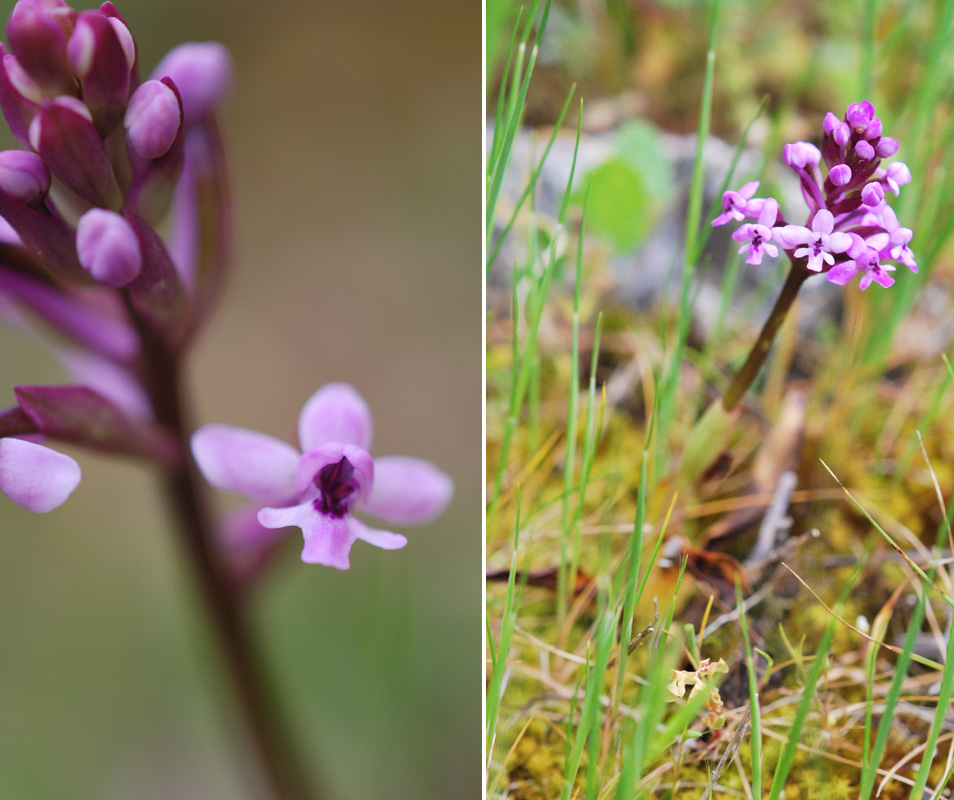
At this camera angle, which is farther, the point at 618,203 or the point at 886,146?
the point at 618,203

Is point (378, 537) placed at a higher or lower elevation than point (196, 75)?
lower

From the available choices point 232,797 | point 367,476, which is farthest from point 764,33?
point 232,797

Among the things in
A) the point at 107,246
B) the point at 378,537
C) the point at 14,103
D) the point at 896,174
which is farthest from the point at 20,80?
the point at 896,174

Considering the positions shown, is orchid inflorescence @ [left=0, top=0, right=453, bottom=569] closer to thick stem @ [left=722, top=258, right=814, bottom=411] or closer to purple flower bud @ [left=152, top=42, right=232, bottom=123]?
purple flower bud @ [left=152, top=42, right=232, bottom=123]

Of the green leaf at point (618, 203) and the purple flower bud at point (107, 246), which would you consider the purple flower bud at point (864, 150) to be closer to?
the green leaf at point (618, 203)

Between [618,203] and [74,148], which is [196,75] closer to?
[74,148]

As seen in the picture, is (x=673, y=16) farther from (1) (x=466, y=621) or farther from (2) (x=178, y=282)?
(1) (x=466, y=621)
